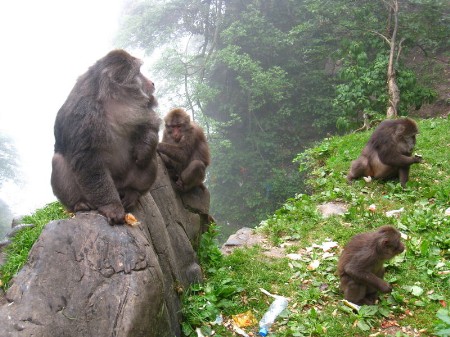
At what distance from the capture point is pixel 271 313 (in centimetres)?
529

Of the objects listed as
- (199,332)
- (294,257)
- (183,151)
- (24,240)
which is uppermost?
(183,151)

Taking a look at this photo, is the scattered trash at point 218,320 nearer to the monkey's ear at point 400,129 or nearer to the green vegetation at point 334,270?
the green vegetation at point 334,270

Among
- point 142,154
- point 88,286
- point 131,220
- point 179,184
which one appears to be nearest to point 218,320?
point 131,220

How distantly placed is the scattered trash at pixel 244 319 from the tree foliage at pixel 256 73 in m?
13.7

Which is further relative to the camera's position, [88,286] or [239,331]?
[239,331]

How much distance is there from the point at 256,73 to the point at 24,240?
15245 mm

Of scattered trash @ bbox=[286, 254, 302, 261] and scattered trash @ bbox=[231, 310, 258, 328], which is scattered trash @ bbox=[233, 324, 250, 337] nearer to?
scattered trash @ bbox=[231, 310, 258, 328]

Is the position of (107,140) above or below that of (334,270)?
above

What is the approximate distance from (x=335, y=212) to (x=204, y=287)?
3652 millimetres

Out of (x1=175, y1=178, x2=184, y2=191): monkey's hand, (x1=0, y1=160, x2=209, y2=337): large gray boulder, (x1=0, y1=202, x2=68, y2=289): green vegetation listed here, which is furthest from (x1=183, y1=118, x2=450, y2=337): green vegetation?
(x1=0, y1=202, x2=68, y2=289): green vegetation

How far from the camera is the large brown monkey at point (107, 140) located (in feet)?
13.3

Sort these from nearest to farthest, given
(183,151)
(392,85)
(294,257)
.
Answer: (183,151)
(294,257)
(392,85)

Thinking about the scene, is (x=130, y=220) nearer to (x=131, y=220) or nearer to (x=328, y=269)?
(x=131, y=220)

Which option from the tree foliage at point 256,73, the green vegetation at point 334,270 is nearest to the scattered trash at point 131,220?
the green vegetation at point 334,270
